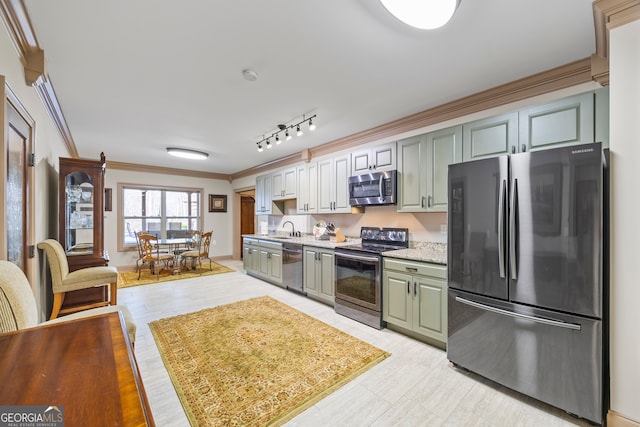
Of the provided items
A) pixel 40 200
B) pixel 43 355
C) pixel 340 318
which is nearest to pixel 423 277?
pixel 340 318

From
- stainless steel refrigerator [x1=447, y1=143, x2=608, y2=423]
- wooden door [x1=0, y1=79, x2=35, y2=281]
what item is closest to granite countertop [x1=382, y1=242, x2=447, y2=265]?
stainless steel refrigerator [x1=447, y1=143, x2=608, y2=423]

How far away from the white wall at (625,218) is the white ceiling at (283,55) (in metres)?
0.39

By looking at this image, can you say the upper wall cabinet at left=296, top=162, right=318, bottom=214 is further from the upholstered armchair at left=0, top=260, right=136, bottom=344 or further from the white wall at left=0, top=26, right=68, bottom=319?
the upholstered armchair at left=0, top=260, right=136, bottom=344

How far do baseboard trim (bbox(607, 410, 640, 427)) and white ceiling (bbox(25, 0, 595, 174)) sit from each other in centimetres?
245

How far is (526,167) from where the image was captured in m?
1.86

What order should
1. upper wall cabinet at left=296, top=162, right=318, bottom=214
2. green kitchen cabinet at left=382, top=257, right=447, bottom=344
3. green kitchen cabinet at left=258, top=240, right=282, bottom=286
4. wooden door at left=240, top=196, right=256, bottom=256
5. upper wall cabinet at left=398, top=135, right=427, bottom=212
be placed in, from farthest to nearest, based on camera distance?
wooden door at left=240, top=196, right=256, bottom=256
green kitchen cabinet at left=258, top=240, right=282, bottom=286
upper wall cabinet at left=296, top=162, right=318, bottom=214
upper wall cabinet at left=398, top=135, right=427, bottom=212
green kitchen cabinet at left=382, top=257, right=447, bottom=344

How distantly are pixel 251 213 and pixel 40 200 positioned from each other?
18.8 ft

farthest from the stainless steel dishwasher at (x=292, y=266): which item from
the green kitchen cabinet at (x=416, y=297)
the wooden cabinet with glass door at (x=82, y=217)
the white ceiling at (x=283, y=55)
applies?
the wooden cabinet with glass door at (x=82, y=217)

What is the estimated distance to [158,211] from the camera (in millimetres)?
6789

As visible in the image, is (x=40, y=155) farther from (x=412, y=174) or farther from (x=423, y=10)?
(x=412, y=174)

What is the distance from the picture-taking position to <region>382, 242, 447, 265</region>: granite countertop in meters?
2.52

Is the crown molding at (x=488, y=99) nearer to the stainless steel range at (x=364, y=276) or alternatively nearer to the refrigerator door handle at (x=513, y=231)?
the refrigerator door handle at (x=513, y=231)

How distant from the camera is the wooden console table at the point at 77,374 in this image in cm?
66

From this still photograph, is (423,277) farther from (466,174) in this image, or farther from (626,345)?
(626,345)
